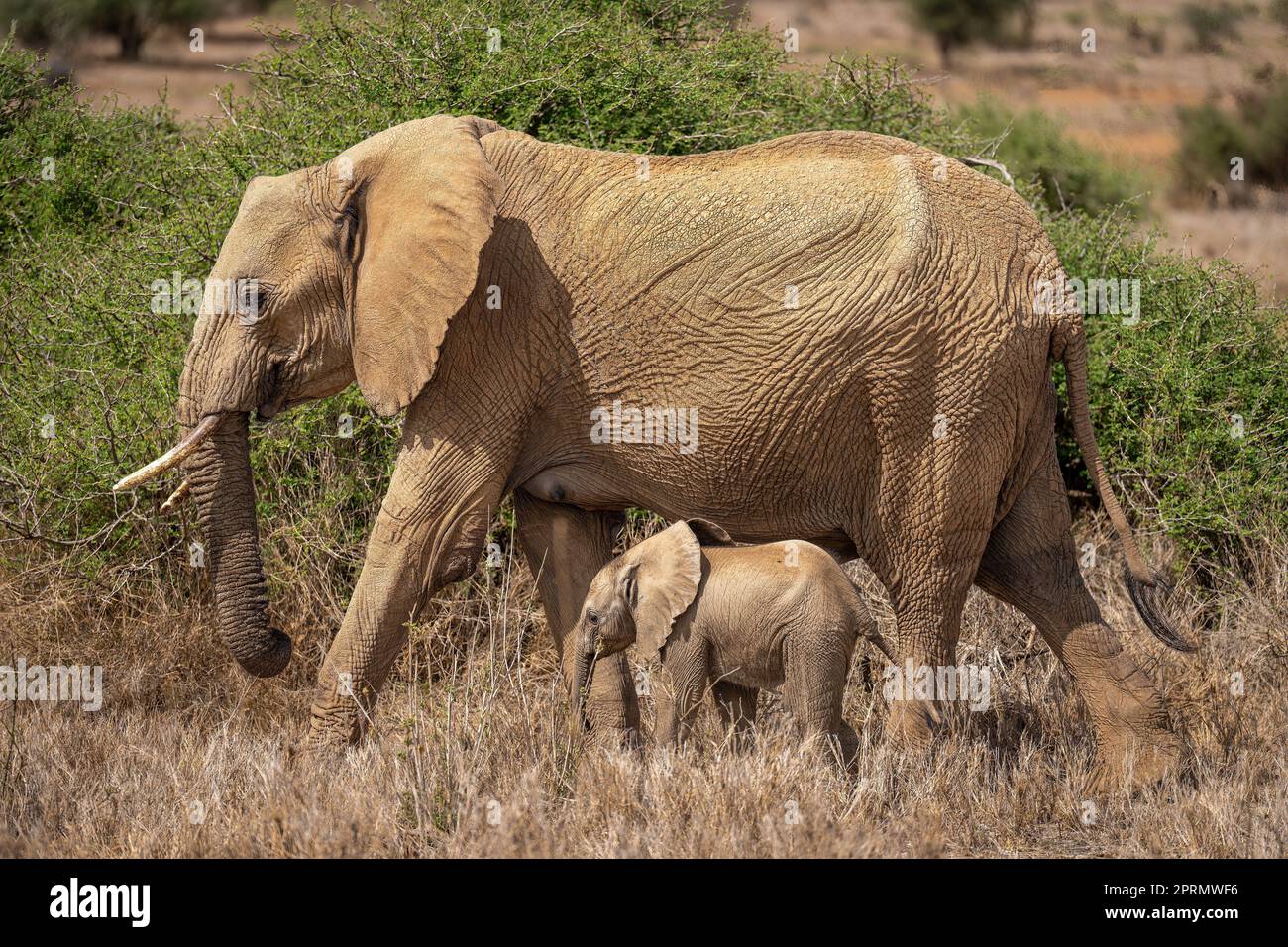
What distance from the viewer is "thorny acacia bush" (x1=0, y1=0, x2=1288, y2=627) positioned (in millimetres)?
7727

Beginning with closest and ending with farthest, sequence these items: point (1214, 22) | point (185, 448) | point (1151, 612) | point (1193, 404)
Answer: point (185, 448)
point (1151, 612)
point (1193, 404)
point (1214, 22)

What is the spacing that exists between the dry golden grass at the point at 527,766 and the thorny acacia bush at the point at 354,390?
14.8 inches

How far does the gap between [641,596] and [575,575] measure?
44 centimetres

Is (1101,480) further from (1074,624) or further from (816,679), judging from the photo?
(816,679)

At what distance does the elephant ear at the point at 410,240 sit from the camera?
5.59 meters

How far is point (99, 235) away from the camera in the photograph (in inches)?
362

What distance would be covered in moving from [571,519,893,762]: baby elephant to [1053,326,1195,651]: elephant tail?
112 cm

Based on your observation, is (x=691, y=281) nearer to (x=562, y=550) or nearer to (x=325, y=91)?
(x=562, y=550)

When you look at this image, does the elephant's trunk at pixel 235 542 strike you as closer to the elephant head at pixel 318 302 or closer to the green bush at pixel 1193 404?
the elephant head at pixel 318 302

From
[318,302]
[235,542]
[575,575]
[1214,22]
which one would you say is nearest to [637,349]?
[575,575]

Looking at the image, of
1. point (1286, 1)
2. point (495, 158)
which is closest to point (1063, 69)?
point (1286, 1)

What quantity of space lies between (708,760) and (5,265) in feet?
18.3

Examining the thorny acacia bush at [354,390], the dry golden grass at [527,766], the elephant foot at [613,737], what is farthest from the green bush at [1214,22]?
the elephant foot at [613,737]

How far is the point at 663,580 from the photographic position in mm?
5715
